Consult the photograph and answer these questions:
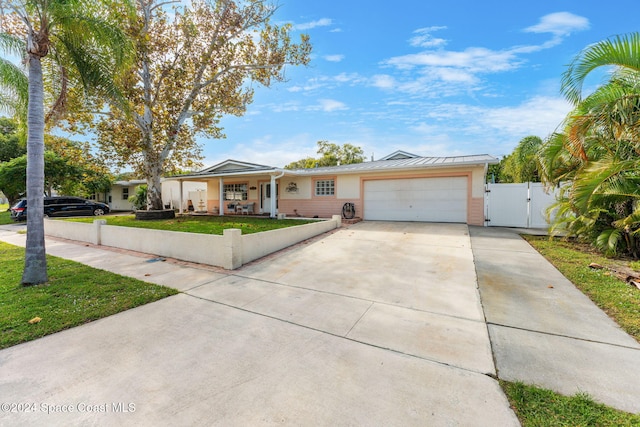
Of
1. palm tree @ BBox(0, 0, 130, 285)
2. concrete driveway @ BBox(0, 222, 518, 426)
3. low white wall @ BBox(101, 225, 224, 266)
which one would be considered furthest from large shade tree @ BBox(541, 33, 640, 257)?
palm tree @ BBox(0, 0, 130, 285)

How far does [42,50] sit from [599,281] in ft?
34.1

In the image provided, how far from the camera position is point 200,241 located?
6.05 m

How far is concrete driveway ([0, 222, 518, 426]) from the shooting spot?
1.88m

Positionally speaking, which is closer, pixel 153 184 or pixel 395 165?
pixel 395 165

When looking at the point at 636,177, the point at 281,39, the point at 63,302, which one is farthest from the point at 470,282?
the point at 281,39

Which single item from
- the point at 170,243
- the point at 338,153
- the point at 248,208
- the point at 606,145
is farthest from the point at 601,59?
the point at 338,153

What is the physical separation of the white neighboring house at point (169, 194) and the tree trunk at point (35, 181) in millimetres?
13605

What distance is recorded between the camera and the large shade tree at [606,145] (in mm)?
4332

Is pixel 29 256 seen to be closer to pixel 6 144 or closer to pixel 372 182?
pixel 372 182

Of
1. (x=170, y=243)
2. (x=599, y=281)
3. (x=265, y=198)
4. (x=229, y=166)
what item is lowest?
(x=599, y=281)

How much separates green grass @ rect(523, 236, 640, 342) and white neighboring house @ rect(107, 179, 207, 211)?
61.1 ft

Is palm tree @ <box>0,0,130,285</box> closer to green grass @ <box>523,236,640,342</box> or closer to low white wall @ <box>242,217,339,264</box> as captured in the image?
low white wall @ <box>242,217,339,264</box>

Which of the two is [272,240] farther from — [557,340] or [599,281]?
[599,281]

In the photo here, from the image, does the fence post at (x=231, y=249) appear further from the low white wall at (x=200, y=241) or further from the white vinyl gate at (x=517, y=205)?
the white vinyl gate at (x=517, y=205)
